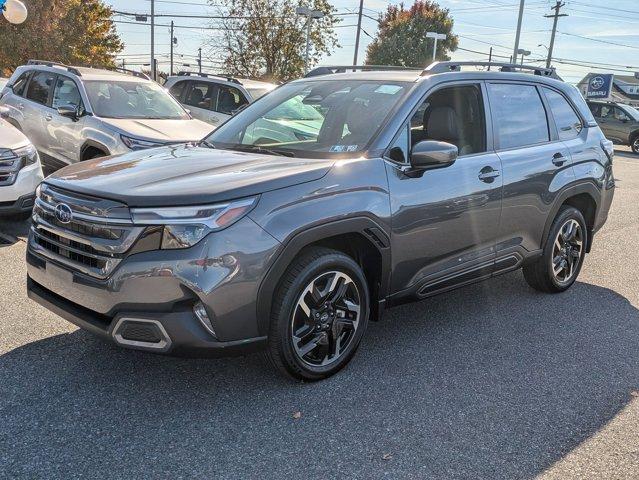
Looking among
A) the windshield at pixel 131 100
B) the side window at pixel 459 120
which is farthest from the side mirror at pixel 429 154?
the windshield at pixel 131 100

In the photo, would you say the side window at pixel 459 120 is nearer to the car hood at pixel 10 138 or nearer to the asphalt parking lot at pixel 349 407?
the asphalt parking lot at pixel 349 407

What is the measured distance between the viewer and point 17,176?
246 inches

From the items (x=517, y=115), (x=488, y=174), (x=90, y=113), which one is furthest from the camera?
(x=90, y=113)

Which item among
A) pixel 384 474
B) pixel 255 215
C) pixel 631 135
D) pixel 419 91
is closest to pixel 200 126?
pixel 419 91

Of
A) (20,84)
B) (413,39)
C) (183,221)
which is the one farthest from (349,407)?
(413,39)

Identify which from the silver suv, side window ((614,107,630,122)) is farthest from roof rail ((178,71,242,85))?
side window ((614,107,630,122))

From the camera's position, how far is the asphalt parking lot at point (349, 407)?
2764 millimetres

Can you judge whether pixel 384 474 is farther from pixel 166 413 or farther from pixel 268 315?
pixel 166 413

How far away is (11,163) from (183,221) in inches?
165

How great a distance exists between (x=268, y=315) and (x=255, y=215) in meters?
0.53

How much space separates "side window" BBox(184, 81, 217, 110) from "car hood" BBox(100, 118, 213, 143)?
334cm

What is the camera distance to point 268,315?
315cm

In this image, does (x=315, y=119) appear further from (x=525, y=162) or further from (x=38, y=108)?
(x=38, y=108)

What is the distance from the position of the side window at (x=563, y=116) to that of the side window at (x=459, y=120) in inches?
41.8
